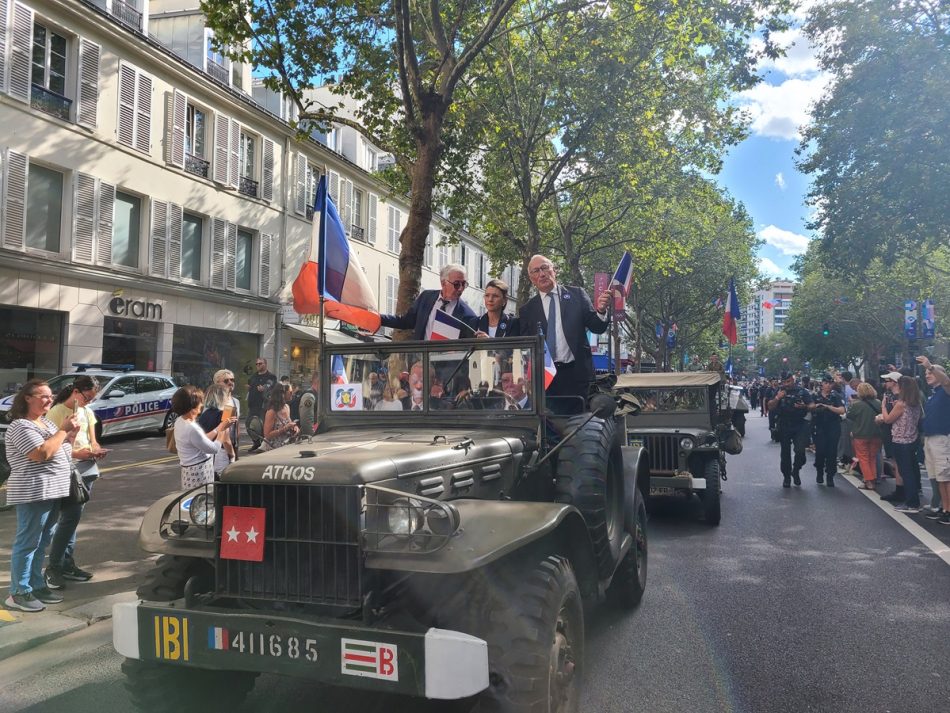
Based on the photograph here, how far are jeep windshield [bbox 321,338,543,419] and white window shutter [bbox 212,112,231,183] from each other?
64.6ft

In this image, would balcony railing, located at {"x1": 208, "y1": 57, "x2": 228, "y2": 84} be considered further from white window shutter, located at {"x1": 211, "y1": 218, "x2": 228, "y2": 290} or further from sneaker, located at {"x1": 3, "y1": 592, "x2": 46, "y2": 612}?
sneaker, located at {"x1": 3, "y1": 592, "x2": 46, "y2": 612}

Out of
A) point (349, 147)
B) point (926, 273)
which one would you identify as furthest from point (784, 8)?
point (926, 273)

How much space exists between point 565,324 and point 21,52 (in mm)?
17073

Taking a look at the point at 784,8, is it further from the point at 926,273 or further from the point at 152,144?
the point at 926,273

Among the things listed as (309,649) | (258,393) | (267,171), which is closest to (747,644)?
(309,649)

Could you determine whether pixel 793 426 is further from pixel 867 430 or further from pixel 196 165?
pixel 196 165

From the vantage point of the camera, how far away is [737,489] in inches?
444

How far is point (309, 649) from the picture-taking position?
2615 mm

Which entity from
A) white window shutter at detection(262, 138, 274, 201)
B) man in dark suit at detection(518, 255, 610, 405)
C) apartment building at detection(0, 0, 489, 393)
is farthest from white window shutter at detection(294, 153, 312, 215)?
man in dark suit at detection(518, 255, 610, 405)

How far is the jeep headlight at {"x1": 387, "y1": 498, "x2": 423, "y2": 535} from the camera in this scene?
280 centimetres

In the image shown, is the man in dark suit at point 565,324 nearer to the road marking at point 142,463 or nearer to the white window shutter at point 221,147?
the road marking at point 142,463

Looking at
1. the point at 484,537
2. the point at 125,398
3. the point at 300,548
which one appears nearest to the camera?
the point at 484,537

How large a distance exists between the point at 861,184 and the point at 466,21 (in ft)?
31.1

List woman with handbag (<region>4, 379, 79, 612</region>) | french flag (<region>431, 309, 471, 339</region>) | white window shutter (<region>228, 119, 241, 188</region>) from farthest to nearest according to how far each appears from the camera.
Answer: white window shutter (<region>228, 119, 241, 188</region>)
french flag (<region>431, 309, 471, 339</region>)
woman with handbag (<region>4, 379, 79, 612</region>)
